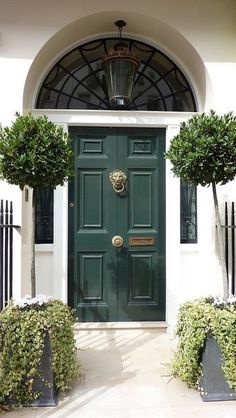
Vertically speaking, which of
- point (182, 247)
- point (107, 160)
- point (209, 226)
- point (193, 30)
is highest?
point (193, 30)

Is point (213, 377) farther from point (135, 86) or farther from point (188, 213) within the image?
point (135, 86)

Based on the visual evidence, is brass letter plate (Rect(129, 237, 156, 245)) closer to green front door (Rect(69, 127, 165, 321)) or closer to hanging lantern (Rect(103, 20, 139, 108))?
green front door (Rect(69, 127, 165, 321))

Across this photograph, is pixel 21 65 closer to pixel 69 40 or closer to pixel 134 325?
pixel 69 40

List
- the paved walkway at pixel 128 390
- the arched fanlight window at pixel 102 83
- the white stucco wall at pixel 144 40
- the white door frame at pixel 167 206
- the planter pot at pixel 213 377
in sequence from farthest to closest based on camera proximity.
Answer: the arched fanlight window at pixel 102 83 → the white door frame at pixel 167 206 → the white stucco wall at pixel 144 40 → the planter pot at pixel 213 377 → the paved walkway at pixel 128 390

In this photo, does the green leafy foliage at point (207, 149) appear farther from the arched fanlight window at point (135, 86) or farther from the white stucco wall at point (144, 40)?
the arched fanlight window at point (135, 86)

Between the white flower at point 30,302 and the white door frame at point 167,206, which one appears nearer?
the white flower at point 30,302

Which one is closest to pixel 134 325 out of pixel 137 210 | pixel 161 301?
pixel 161 301

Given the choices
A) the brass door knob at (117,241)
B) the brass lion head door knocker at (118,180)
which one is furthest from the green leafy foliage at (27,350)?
the brass lion head door knocker at (118,180)

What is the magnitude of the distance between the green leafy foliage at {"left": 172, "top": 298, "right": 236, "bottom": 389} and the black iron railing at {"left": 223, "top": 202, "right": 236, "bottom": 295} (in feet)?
2.97

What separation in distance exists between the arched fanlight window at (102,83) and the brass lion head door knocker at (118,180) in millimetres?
703

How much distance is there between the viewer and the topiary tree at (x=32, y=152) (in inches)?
93.5

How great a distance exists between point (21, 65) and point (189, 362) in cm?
295

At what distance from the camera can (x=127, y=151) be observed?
3.74 m

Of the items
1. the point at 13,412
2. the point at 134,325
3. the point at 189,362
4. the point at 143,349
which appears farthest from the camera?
the point at 134,325
